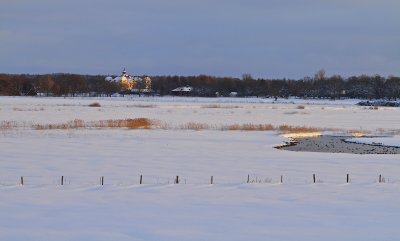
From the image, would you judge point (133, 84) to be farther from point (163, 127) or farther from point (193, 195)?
point (193, 195)

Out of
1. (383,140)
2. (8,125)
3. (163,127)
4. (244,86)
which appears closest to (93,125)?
(163,127)

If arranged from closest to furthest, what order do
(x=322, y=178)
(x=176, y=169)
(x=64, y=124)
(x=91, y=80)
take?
(x=322, y=178), (x=176, y=169), (x=64, y=124), (x=91, y=80)

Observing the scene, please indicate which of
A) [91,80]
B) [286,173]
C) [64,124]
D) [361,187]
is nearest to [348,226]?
[361,187]

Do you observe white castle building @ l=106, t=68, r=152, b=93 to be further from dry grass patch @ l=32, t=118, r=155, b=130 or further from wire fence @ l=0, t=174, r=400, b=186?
wire fence @ l=0, t=174, r=400, b=186

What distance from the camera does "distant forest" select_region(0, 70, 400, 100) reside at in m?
132

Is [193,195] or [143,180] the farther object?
[143,180]

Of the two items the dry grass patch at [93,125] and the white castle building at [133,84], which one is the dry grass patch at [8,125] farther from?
the white castle building at [133,84]

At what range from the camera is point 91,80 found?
157 meters

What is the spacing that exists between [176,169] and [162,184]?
3.27 meters

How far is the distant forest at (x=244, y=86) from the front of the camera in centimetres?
13238

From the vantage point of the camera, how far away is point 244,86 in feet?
520

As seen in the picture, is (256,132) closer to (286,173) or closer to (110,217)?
(286,173)

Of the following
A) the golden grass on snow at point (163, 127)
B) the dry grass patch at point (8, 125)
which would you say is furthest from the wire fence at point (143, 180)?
the golden grass on snow at point (163, 127)

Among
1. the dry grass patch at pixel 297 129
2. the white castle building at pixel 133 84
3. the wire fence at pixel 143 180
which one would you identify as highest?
the white castle building at pixel 133 84
